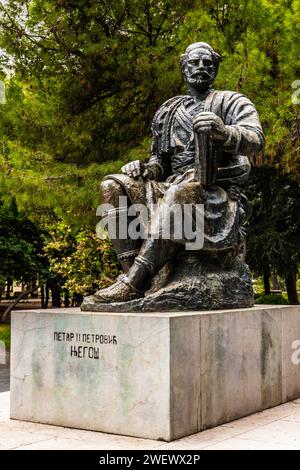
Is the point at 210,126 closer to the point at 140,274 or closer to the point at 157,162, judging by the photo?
the point at 157,162

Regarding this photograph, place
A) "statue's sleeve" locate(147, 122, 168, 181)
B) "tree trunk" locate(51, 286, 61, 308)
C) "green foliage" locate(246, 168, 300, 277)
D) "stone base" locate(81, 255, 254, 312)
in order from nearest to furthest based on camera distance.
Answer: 1. "stone base" locate(81, 255, 254, 312)
2. "statue's sleeve" locate(147, 122, 168, 181)
3. "green foliage" locate(246, 168, 300, 277)
4. "tree trunk" locate(51, 286, 61, 308)

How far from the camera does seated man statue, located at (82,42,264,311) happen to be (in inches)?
217

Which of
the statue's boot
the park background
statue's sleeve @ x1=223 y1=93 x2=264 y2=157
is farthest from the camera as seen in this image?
the park background

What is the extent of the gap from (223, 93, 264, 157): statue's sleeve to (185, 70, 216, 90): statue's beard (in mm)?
256

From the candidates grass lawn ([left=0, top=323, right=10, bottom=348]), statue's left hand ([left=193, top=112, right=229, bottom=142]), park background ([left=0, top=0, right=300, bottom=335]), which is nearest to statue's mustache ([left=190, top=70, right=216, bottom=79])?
statue's left hand ([left=193, top=112, right=229, bottom=142])

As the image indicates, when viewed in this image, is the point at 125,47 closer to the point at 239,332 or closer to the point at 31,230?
the point at 239,332

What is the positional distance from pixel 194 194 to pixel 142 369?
1489mm

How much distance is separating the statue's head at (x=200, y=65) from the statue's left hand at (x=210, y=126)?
85 cm

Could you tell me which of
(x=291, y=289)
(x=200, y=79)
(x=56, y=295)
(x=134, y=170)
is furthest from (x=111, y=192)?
(x=56, y=295)

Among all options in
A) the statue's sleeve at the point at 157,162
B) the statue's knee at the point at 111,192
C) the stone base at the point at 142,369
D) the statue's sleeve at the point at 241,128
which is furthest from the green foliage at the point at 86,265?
the stone base at the point at 142,369

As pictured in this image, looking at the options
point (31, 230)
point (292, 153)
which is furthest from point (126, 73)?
point (31, 230)

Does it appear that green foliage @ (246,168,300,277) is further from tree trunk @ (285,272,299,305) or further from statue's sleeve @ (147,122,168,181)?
statue's sleeve @ (147,122,168,181)

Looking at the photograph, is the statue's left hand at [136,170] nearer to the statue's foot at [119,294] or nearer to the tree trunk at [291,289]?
the statue's foot at [119,294]

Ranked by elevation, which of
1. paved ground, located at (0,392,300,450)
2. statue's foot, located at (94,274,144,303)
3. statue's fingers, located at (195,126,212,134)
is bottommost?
paved ground, located at (0,392,300,450)
